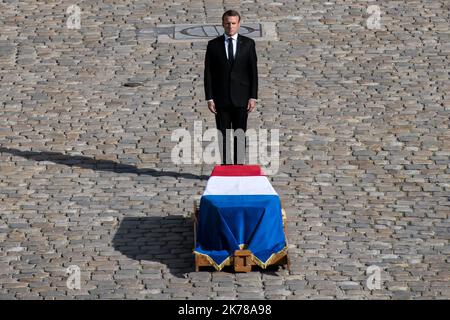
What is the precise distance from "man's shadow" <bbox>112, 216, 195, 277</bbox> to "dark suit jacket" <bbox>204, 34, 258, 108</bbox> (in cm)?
186

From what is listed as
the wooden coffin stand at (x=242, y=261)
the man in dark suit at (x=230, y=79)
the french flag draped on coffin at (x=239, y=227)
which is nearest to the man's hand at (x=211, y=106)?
the man in dark suit at (x=230, y=79)

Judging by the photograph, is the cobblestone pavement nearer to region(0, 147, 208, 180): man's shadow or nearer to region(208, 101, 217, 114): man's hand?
region(0, 147, 208, 180): man's shadow

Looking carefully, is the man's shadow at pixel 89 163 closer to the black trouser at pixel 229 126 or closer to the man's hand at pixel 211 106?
the black trouser at pixel 229 126

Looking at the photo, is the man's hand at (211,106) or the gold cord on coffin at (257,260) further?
the man's hand at (211,106)

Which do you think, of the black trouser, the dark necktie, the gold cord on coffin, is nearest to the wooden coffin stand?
the gold cord on coffin

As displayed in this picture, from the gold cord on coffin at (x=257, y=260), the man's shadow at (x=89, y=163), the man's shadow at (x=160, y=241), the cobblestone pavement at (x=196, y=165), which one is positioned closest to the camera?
the gold cord on coffin at (x=257, y=260)

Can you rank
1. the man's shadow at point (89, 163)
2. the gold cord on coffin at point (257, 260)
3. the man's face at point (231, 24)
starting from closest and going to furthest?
1. the gold cord on coffin at point (257, 260)
2. the man's face at point (231, 24)
3. the man's shadow at point (89, 163)

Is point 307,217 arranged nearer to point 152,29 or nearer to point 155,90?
point 155,90

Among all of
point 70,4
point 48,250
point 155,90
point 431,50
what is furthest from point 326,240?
point 70,4

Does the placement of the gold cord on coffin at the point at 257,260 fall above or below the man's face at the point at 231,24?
below

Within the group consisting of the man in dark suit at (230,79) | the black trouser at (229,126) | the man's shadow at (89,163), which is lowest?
the man's shadow at (89,163)

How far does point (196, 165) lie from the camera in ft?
60.2

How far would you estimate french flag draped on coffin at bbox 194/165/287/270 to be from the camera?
48.2 ft

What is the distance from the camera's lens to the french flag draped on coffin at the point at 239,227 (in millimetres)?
14703
